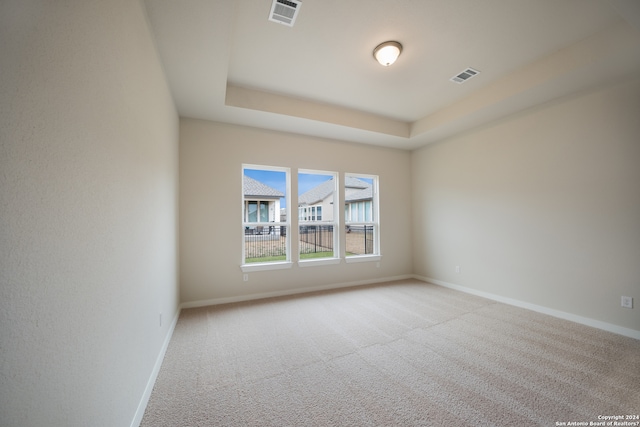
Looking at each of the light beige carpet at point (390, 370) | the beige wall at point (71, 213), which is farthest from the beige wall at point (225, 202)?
the beige wall at point (71, 213)

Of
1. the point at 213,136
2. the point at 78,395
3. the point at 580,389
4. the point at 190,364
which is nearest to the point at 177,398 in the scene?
the point at 190,364

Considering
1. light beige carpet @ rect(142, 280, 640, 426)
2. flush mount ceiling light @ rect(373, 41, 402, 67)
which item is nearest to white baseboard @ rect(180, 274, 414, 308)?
light beige carpet @ rect(142, 280, 640, 426)

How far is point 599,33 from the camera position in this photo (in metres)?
2.39

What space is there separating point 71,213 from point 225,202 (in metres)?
2.96

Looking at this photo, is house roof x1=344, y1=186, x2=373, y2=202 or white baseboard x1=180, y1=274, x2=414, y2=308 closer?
white baseboard x1=180, y1=274, x2=414, y2=308

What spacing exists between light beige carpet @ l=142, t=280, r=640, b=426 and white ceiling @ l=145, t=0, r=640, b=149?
2.81m

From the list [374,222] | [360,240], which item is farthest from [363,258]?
[374,222]

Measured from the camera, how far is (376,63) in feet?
9.30

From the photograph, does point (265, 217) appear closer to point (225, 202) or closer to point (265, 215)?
point (265, 215)

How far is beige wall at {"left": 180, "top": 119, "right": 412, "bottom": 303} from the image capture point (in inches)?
142

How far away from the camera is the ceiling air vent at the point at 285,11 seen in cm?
203

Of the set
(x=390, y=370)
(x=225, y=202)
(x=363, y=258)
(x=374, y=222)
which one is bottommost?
(x=390, y=370)

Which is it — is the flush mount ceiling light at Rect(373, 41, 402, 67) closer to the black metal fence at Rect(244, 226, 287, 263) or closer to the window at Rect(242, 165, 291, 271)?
the window at Rect(242, 165, 291, 271)

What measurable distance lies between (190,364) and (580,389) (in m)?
3.14
